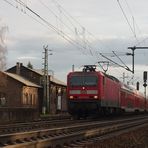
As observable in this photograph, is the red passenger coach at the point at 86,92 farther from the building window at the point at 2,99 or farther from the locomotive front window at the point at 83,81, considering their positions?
the building window at the point at 2,99

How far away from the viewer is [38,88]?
85875 mm

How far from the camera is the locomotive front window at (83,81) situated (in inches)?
1373

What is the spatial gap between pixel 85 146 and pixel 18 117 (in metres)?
23.8

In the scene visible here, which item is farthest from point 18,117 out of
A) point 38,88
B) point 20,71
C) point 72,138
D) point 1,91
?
point 20,71

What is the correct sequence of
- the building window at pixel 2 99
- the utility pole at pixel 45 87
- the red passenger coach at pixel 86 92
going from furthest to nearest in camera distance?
the building window at pixel 2 99
the utility pole at pixel 45 87
the red passenger coach at pixel 86 92

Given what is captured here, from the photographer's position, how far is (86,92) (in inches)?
1357

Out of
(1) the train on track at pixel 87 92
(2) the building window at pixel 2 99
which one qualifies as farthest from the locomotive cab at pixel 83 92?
(2) the building window at pixel 2 99

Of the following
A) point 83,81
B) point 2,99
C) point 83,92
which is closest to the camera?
point 83,92

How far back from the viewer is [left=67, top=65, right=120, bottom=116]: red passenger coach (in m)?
34.1

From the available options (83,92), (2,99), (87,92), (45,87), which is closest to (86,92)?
(87,92)

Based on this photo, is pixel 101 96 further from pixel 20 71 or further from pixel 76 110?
pixel 20 71

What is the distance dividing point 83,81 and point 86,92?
2.97ft

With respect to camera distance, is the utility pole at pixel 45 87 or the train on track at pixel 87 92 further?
the utility pole at pixel 45 87

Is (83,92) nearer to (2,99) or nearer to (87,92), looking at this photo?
(87,92)
